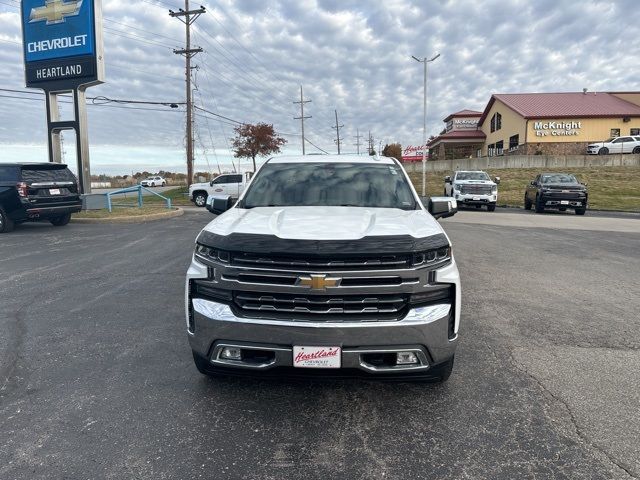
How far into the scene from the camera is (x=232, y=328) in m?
2.97

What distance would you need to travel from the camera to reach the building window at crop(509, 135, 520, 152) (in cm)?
4479

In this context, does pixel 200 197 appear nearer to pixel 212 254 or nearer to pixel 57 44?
pixel 57 44

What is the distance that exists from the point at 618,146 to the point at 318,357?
140 feet

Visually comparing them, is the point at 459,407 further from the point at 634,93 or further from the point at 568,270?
the point at 634,93

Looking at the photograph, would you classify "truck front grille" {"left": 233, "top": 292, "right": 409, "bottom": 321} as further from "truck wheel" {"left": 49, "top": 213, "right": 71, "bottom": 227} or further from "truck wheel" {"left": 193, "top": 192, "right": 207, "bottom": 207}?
"truck wheel" {"left": 193, "top": 192, "right": 207, "bottom": 207}

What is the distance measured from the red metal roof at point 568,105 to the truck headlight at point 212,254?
148 feet

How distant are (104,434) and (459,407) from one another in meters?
2.36

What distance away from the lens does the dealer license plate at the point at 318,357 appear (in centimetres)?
288

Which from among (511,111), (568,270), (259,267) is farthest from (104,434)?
(511,111)

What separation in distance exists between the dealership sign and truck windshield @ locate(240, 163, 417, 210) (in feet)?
144

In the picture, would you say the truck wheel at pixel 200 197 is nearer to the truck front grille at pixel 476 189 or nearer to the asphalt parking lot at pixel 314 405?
the truck front grille at pixel 476 189

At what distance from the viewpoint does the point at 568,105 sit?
4497cm

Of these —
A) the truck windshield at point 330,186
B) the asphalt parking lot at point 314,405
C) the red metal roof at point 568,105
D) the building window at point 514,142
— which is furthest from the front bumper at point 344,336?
the building window at point 514,142

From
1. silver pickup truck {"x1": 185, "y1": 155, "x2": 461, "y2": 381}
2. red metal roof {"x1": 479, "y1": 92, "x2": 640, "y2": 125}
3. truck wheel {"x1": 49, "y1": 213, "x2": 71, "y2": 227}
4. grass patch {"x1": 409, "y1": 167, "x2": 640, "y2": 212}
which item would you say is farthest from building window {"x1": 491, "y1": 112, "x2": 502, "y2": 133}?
silver pickup truck {"x1": 185, "y1": 155, "x2": 461, "y2": 381}
